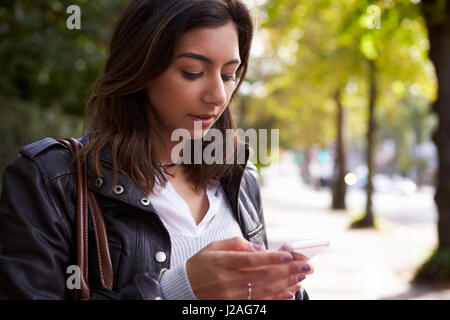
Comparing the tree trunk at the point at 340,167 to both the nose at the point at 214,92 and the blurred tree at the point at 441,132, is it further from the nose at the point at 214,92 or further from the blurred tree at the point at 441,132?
the nose at the point at 214,92

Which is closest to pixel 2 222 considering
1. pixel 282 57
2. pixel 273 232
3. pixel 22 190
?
pixel 22 190

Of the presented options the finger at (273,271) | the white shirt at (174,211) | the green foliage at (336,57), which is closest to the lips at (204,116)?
the white shirt at (174,211)

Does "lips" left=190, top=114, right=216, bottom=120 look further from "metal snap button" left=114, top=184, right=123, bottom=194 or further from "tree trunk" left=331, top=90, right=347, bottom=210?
"tree trunk" left=331, top=90, right=347, bottom=210

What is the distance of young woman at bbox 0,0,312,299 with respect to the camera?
1.28 metres

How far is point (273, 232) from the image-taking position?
1248 centimetres

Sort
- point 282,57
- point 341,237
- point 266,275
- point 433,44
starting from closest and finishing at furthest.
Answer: point 266,275 < point 433,44 < point 341,237 < point 282,57

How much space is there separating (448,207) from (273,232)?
17.9 feet

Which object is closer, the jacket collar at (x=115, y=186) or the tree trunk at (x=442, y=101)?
the jacket collar at (x=115, y=186)

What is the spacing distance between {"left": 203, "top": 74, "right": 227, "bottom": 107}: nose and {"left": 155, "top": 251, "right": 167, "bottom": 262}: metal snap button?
0.52 meters

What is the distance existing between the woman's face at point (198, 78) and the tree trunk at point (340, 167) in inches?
663

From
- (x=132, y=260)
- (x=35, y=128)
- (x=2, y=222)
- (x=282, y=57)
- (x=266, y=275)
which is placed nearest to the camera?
(x=266, y=275)

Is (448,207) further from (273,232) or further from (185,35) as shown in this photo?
(185,35)

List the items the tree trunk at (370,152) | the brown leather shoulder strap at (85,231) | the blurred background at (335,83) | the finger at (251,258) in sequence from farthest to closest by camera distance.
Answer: the tree trunk at (370,152) < the blurred background at (335,83) < the brown leather shoulder strap at (85,231) < the finger at (251,258)

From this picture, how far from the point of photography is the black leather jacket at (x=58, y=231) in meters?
1.32
